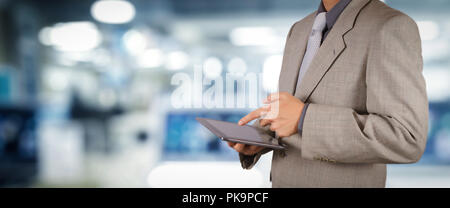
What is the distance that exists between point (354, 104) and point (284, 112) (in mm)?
206

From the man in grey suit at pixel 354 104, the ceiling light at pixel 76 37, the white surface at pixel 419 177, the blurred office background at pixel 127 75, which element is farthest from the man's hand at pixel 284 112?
the ceiling light at pixel 76 37

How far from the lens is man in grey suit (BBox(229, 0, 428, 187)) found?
0.77 meters

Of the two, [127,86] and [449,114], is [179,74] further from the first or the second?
[449,114]

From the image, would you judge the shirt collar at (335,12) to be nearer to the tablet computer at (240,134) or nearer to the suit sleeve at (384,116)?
the suit sleeve at (384,116)

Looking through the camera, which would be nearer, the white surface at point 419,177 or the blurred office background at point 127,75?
the white surface at point 419,177

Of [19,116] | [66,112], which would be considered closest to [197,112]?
[66,112]

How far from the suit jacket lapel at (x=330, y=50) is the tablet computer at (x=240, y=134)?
0.17 meters

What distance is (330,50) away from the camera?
88 centimetres

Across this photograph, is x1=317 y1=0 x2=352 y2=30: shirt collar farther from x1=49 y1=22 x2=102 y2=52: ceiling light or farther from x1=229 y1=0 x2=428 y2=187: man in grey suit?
x1=49 y1=22 x2=102 y2=52: ceiling light

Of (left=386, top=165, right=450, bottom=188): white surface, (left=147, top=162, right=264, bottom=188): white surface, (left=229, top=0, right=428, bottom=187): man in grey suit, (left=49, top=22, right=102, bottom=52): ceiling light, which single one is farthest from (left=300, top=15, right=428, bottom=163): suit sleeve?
(left=49, top=22, right=102, bottom=52): ceiling light

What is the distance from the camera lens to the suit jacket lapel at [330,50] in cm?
87

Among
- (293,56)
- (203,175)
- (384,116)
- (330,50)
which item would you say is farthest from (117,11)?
(384,116)

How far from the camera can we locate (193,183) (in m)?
3.87

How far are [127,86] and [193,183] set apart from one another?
164 centimetres
